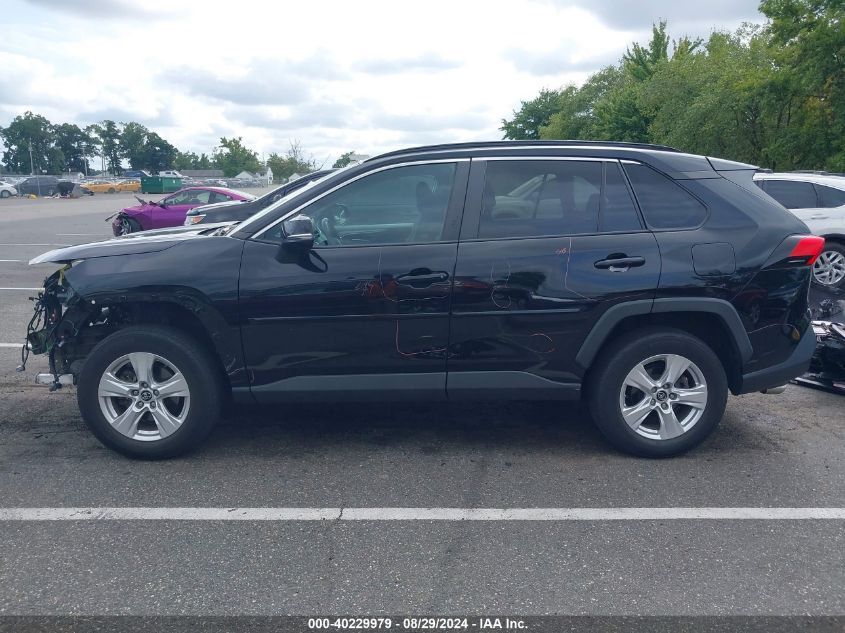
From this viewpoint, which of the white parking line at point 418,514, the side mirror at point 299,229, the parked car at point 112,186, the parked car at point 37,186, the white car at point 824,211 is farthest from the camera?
the parked car at point 112,186

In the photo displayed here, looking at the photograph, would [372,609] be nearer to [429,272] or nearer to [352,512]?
[352,512]

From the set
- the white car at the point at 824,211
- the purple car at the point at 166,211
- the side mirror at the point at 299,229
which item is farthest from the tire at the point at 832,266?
the purple car at the point at 166,211

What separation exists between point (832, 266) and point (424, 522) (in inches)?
377

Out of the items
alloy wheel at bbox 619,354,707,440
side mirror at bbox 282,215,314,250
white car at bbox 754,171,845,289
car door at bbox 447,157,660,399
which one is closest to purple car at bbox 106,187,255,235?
white car at bbox 754,171,845,289

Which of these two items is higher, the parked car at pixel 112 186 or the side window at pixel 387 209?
the side window at pixel 387 209

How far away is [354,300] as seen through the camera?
182 inches

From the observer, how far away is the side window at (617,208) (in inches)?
188

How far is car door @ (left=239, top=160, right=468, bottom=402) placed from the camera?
4.63 meters

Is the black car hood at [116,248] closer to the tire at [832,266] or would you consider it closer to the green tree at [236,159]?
the tire at [832,266]

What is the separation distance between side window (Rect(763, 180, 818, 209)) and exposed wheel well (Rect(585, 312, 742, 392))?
7.52 m

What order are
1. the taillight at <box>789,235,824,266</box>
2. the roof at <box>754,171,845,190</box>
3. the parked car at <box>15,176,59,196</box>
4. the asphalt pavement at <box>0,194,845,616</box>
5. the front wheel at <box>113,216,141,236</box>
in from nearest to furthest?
the asphalt pavement at <box>0,194,845,616</box> → the taillight at <box>789,235,824,266</box> → the roof at <box>754,171,845,190</box> → the front wheel at <box>113,216,141,236</box> → the parked car at <box>15,176,59,196</box>

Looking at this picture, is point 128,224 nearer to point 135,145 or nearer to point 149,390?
point 149,390

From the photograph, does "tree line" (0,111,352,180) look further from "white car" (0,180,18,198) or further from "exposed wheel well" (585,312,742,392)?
"exposed wheel well" (585,312,742,392)

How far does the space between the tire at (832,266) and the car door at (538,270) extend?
791 cm
